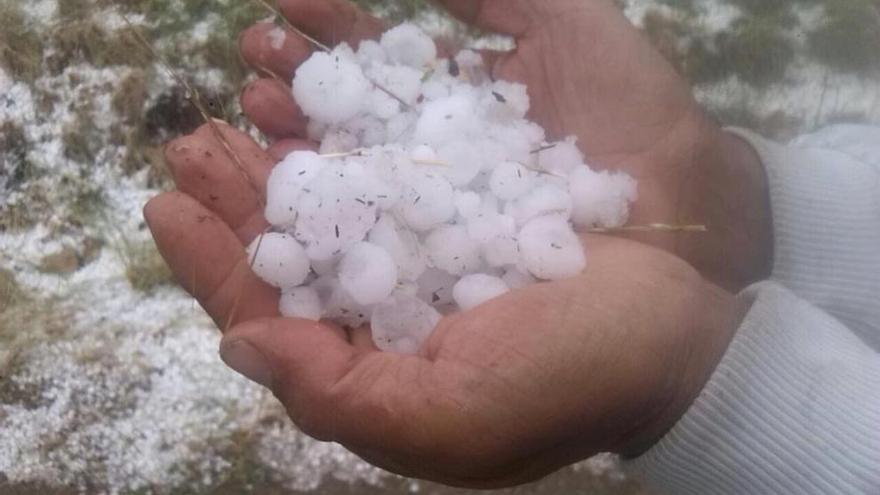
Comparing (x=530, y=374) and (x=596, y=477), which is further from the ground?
(x=530, y=374)

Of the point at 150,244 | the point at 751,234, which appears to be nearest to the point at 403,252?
the point at 751,234

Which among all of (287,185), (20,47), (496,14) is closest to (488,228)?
(287,185)

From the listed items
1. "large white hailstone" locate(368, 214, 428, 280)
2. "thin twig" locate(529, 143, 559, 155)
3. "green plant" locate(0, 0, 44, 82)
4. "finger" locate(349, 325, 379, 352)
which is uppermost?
"thin twig" locate(529, 143, 559, 155)

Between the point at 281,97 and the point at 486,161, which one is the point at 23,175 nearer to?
the point at 281,97

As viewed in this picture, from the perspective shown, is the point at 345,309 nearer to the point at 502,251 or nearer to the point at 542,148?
the point at 502,251

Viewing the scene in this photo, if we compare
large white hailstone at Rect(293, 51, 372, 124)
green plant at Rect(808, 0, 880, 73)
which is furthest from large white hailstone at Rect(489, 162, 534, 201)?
green plant at Rect(808, 0, 880, 73)

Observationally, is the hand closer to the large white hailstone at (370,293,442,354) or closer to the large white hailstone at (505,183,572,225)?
the large white hailstone at (505,183,572,225)
